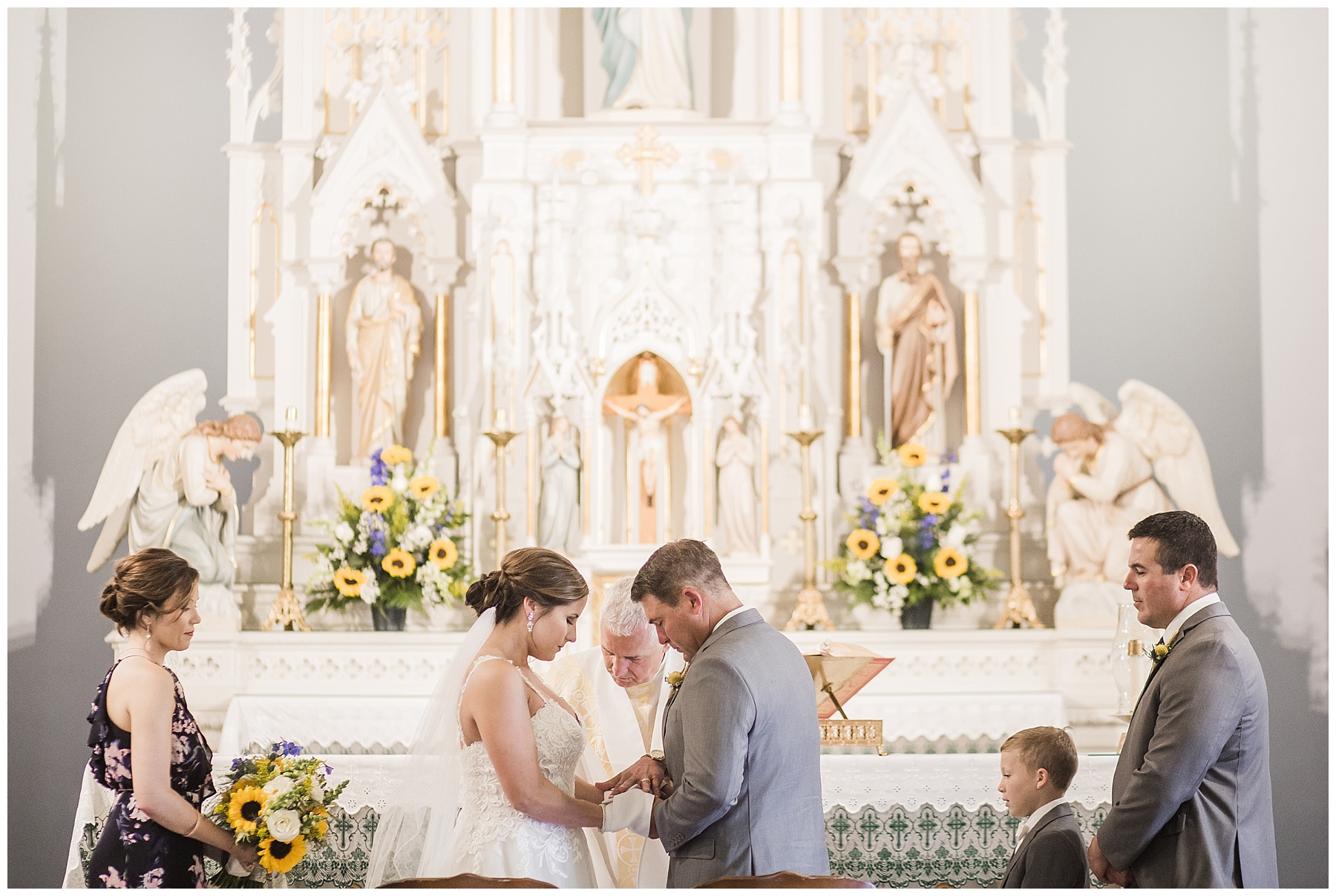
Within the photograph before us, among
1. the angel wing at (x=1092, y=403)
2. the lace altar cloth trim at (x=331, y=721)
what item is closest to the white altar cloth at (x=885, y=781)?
the lace altar cloth trim at (x=331, y=721)

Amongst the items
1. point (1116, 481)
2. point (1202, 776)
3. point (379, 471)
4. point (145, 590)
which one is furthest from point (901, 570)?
point (145, 590)

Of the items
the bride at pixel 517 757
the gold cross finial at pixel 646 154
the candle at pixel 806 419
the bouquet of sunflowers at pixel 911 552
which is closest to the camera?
the bride at pixel 517 757

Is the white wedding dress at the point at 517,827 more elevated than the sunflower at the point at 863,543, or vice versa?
the sunflower at the point at 863,543

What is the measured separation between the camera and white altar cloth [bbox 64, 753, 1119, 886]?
16.5 ft

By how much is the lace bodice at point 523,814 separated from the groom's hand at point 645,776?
206 millimetres

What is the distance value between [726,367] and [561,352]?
38.3 inches

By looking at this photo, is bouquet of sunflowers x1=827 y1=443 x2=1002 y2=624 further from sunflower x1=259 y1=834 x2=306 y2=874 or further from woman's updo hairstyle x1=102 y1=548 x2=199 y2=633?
woman's updo hairstyle x1=102 y1=548 x2=199 y2=633

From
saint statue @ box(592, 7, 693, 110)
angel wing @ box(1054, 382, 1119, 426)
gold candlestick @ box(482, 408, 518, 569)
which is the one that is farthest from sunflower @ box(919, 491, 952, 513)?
saint statue @ box(592, 7, 693, 110)

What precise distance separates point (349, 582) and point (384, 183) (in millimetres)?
2489

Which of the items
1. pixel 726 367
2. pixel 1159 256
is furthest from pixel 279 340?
pixel 1159 256

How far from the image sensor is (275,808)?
3592mm

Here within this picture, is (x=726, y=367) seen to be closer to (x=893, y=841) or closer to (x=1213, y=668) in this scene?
(x=893, y=841)

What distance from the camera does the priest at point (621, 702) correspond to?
3887mm

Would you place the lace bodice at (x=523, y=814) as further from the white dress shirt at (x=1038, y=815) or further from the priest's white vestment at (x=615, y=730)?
the white dress shirt at (x=1038, y=815)
